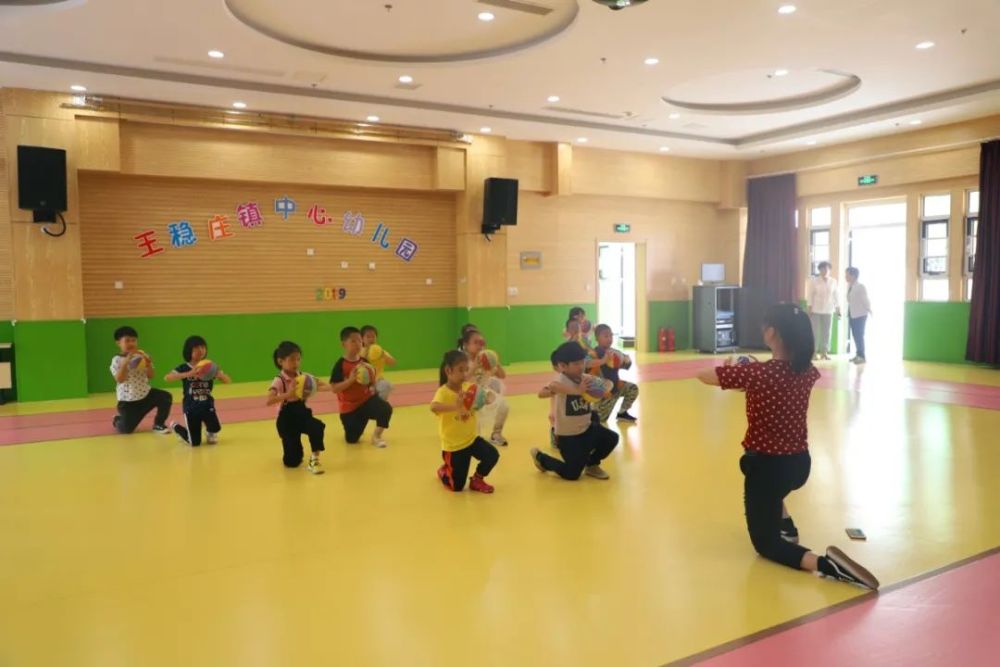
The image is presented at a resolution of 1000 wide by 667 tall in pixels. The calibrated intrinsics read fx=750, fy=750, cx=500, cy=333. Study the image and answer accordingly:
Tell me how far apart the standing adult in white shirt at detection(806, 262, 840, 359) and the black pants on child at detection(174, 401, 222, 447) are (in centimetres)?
1114

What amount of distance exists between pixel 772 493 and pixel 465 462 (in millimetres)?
2193

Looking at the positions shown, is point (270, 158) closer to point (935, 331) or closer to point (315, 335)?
point (315, 335)

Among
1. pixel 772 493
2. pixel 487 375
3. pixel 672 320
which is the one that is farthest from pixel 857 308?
pixel 772 493

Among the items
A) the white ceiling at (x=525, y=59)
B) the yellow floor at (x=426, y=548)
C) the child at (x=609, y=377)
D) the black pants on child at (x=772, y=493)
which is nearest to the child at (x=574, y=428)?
the yellow floor at (x=426, y=548)

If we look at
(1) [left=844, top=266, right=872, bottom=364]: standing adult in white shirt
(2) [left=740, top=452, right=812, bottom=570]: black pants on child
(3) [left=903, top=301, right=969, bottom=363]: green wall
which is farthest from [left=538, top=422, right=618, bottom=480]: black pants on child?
(3) [left=903, top=301, right=969, bottom=363]: green wall

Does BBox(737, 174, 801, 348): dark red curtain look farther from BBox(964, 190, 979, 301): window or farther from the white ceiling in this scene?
BBox(964, 190, 979, 301): window

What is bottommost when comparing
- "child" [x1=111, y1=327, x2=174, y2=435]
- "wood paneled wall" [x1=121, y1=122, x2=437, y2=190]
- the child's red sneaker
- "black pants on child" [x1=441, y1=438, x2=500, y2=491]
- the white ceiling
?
the child's red sneaker

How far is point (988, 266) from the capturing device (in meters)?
12.1

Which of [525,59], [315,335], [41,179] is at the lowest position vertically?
[315,335]

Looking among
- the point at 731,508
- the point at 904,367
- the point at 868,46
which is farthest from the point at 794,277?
the point at 731,508

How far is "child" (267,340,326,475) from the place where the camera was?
591cm

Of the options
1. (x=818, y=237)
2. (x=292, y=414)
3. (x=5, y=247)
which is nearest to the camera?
(x=292, y=414)

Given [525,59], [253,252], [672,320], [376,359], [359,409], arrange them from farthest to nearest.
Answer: [672,320] → [253,252] → [525,59] → [376,359] → [359,409]

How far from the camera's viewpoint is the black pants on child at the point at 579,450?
542 centimetres
